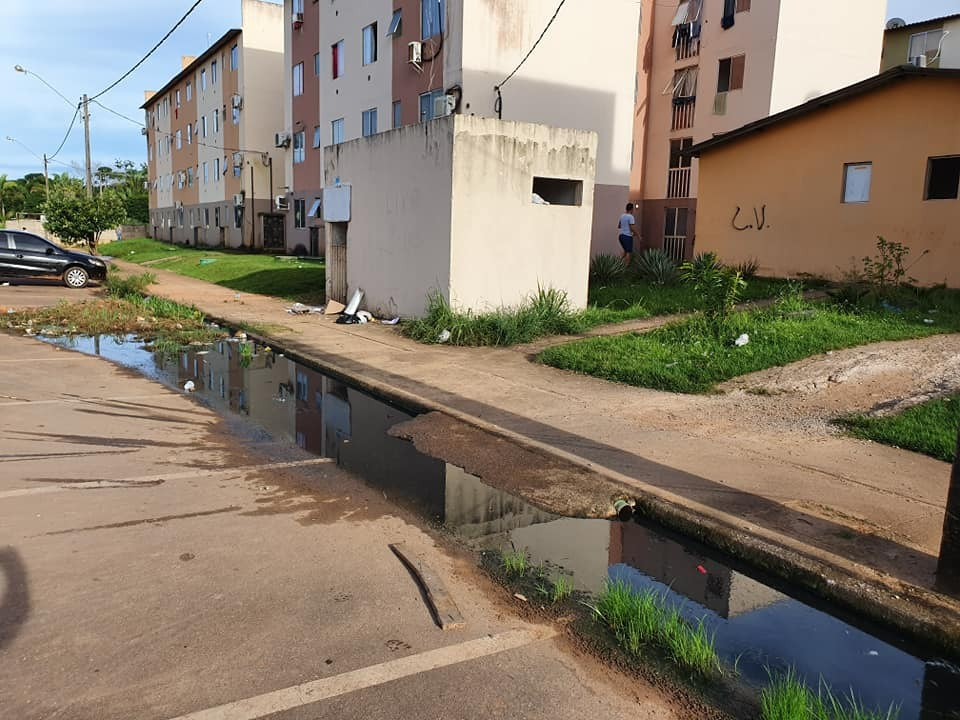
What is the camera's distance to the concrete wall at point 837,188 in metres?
14.3

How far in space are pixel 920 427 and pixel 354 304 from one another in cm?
1119

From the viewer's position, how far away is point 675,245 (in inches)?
1144

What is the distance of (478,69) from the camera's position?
21203 millimetres

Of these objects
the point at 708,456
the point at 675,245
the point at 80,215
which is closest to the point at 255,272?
the point at 80,215

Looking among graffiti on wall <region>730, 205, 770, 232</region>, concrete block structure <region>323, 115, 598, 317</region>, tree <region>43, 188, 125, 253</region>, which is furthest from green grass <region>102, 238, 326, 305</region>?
graffiti on wall <region>730, 205, 770, 232</region>

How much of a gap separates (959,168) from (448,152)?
10.2 meters

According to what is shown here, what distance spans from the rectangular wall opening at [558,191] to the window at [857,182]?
21.3 ft

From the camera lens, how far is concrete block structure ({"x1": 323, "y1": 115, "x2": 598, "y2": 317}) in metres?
12.8

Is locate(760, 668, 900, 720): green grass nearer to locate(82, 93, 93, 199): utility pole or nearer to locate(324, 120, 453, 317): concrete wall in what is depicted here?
locate(324, 120, 453, 317): concrete wall

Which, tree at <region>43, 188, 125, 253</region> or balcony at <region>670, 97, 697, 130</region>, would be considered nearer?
balcony at <region>670, 97, 697, 130</region>

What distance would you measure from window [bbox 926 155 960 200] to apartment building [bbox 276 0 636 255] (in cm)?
1107

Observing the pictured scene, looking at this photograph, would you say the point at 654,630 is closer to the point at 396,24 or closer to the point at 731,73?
the point at 396,24

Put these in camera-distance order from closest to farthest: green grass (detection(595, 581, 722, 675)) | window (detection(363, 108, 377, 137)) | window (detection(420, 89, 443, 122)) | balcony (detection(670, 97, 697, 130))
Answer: green grass (detection(595, 581, 722, 675)) → window (detection(420, 89, 443, 122)) → window (detection(363, 108, 377, 137)) → balcony (detection(670, 97, 697, 130))

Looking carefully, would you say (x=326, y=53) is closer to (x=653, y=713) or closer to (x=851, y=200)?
(x=851, y=200)
